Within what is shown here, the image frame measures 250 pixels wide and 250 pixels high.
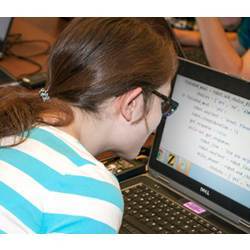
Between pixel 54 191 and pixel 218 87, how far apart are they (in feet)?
1.40

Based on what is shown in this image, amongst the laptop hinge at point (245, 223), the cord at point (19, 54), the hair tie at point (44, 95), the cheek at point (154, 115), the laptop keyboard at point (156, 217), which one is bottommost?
the laptop keyboard at point (156, 217)

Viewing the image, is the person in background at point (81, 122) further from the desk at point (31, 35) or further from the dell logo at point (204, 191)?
the desk at point (31, 35)

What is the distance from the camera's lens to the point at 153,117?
34.5 inches

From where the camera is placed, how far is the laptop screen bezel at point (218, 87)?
901 mm

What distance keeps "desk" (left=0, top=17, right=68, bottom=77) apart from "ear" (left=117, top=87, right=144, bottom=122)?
0.89 m

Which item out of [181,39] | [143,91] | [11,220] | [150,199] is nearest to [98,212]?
[11,220]

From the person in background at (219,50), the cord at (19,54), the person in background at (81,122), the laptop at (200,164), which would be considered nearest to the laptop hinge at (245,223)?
the laptop at (200,164)

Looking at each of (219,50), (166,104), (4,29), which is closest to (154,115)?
(166,104)

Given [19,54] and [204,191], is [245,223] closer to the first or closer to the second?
[204,191]

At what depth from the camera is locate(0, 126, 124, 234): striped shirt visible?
662mm
